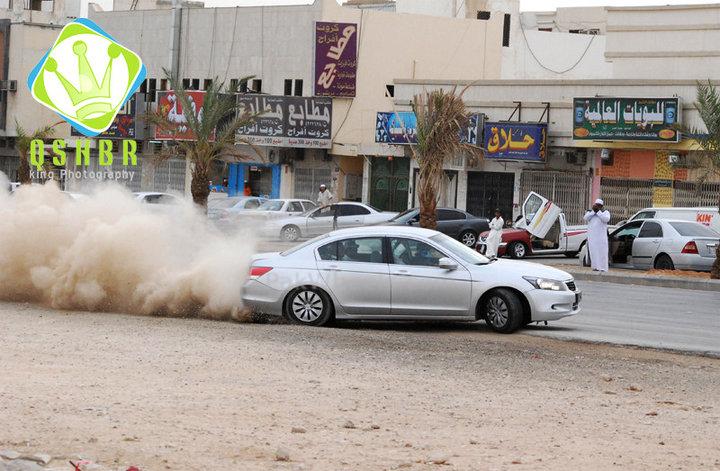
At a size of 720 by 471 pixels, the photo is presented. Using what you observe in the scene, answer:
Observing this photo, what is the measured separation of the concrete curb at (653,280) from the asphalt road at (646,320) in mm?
591

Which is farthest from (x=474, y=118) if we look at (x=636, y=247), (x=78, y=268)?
(x=78, y=268)

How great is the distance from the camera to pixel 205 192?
37094mm

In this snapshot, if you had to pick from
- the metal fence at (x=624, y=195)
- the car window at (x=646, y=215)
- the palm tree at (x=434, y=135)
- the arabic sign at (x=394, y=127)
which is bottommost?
the car window at (x=646, y=215)

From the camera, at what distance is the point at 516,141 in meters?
44.2

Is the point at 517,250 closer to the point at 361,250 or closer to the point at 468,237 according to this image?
the point at 468,237

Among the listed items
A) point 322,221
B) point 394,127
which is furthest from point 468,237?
point 394,127

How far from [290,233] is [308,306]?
24.7 metres

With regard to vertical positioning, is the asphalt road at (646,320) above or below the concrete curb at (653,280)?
below

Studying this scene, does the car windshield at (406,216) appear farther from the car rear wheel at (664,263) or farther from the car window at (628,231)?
the car rear wheel at (664,263)

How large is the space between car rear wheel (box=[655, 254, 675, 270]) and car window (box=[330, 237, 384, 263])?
15.6 m

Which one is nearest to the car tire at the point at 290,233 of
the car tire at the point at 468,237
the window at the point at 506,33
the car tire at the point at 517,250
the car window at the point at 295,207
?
the car window at the point at 295,207

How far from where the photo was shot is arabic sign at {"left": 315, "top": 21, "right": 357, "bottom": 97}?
53.1 meters

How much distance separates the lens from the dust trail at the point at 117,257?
17953 millimetres

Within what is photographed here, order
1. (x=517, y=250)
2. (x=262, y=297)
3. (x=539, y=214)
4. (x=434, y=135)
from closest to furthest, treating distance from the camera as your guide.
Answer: (x=262, y=297) → (x=434, y=135) → (x=539, y=214) → (x=517, y=250)
